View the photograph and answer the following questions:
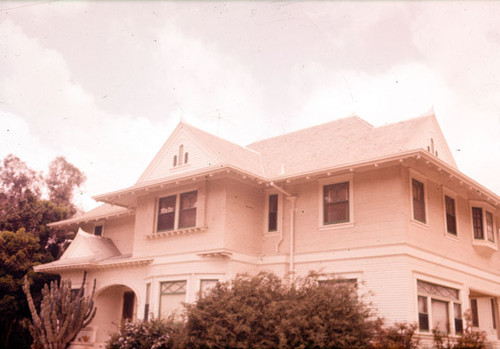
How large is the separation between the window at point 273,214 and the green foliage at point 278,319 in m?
4.96

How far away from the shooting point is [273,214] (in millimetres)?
20922

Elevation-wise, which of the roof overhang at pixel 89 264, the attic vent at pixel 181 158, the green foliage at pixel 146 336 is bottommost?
the green foliage at pixel 146 336

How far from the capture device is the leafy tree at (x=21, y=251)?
26062 mm

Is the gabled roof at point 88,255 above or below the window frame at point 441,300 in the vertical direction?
above

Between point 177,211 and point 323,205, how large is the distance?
5.51 metres

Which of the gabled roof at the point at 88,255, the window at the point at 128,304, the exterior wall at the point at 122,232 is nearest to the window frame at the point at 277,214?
the gabled roof at the point at 88,255

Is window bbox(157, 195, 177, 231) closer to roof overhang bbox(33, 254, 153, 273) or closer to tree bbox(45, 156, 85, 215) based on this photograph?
roof overhang bbox(33, 254, 153, 273)

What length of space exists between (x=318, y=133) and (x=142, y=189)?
24.5ft

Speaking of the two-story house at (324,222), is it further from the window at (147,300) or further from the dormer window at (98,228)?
the dormer window at (98,228)

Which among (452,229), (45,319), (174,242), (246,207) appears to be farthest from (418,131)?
(45,319)

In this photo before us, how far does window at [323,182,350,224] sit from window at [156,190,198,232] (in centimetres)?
477

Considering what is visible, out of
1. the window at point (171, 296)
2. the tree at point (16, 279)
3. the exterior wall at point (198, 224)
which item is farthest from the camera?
the tree at point (16, 279)

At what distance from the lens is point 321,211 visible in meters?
19.5

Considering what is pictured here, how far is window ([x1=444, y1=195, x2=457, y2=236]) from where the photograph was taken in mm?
20172
